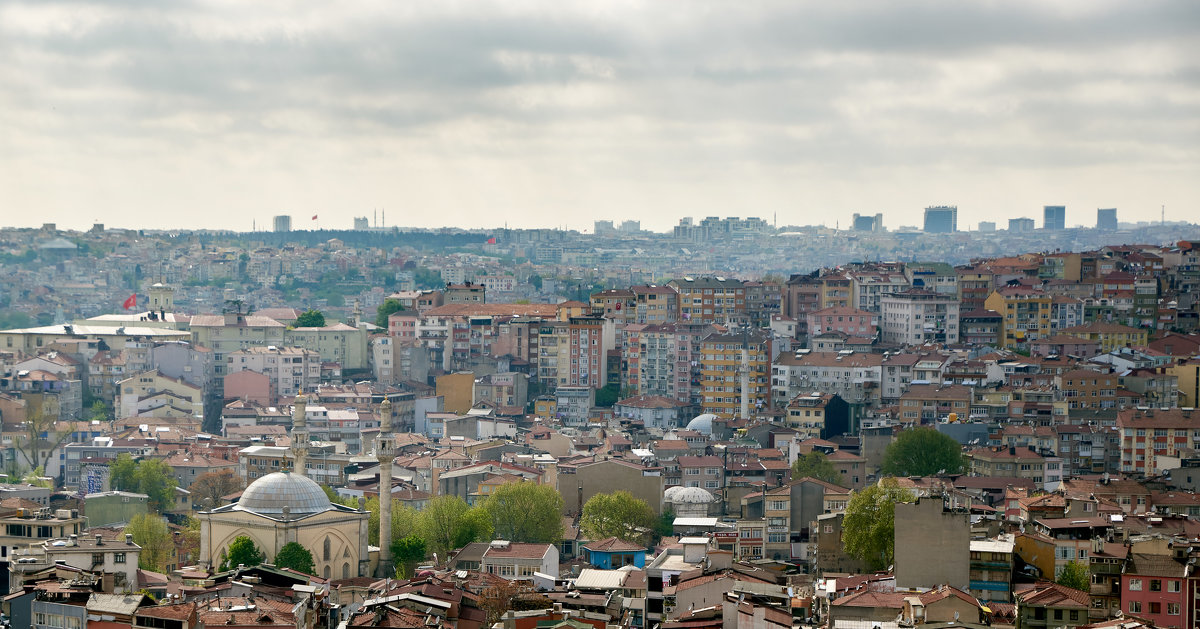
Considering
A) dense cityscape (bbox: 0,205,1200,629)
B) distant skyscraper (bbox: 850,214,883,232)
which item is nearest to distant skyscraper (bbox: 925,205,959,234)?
distant skyscraper (bbox: 850,214,883,232)

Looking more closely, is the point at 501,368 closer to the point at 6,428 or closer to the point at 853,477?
the point at 6,428

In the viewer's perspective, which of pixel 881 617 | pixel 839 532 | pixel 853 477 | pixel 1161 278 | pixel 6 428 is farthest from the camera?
pixel 1161 278

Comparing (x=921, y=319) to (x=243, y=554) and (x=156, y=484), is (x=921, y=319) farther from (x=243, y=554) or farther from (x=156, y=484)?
(x=243, y=554)

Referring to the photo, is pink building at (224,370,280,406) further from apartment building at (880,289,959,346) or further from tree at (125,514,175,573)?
tree at (125,514,175,573)

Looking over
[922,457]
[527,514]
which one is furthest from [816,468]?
[527,514]

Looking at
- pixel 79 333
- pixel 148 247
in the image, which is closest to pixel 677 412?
pixel 79 333

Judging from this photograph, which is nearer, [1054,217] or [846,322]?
[846,322]

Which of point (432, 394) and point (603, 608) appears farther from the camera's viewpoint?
point (432, 394)
